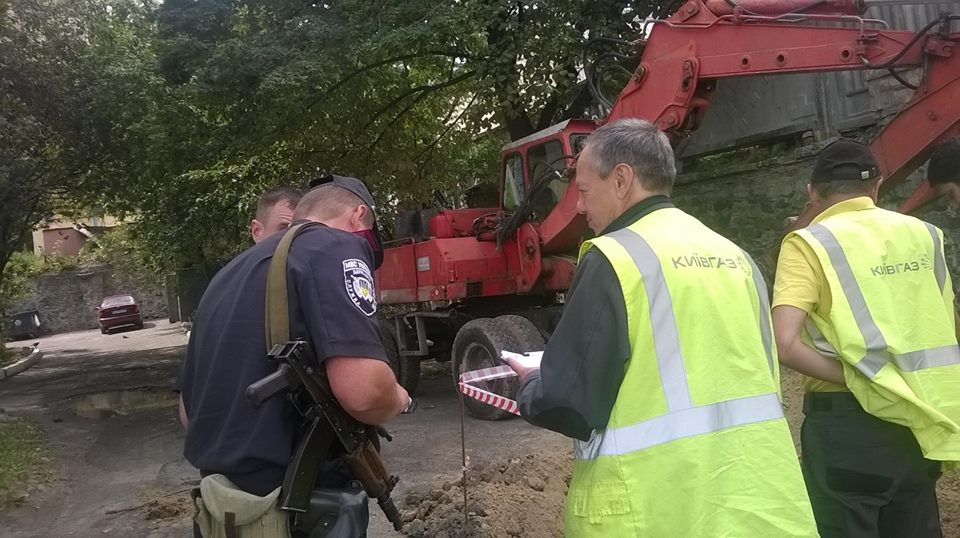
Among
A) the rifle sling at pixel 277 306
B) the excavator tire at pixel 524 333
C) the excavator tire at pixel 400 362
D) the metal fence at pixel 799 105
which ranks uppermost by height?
the metal fence at pixel 799 105

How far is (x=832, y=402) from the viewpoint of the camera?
2598 millimetres

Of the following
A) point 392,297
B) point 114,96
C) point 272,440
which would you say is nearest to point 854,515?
point 272,440

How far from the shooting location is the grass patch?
7.06 metres

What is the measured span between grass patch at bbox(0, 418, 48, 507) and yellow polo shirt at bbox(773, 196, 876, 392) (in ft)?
21.9

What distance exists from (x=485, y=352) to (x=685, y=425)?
642 cm

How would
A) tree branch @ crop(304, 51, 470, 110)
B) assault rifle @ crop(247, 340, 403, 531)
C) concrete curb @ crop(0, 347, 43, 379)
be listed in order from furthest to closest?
1. concrete curb @ crop(0, 347, 43, 379)
2. tree branch @ crop(304, 51, 470, 110)
3. assault rifle @ crop(247, 340, 403, 531)

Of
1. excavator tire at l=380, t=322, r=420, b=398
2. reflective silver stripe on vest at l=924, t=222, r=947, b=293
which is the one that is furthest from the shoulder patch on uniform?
excavator tire at l=380, t=322, r=420, b=398

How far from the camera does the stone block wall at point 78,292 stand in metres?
38.8

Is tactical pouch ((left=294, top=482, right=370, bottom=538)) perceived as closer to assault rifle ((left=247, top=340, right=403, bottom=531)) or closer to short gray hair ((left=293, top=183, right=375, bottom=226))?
assault rifle ((left=247, top=340, right=403, bottom=531))

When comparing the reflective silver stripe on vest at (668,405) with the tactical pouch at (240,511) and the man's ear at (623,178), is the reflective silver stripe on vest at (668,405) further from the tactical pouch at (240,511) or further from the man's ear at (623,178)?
the tactical pouch at (240,511)

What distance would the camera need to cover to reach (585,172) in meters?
2.15

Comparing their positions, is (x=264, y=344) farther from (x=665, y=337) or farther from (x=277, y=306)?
(x=665, y=337)

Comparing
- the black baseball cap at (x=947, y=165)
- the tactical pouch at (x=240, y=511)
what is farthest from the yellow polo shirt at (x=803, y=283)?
the tactical pouch at (x=240, y=511)

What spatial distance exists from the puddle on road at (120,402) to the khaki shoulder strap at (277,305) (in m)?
10.2
